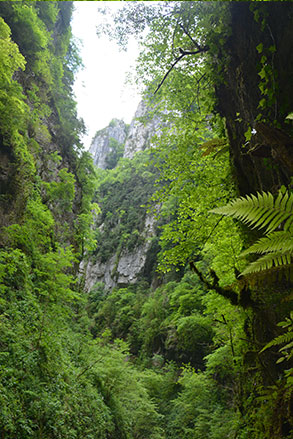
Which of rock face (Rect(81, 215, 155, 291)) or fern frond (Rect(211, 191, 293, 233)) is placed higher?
rock face (Rect(81, 215, 155, 291))

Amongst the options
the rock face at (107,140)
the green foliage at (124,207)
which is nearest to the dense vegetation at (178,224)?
the green foliage at (124,207)

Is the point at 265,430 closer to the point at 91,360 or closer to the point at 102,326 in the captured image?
the point at 91,360

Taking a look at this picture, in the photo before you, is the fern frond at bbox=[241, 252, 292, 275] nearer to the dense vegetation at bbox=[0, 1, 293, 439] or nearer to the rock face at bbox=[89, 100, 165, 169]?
the dense vegetation at bbox=[0, 1, 293, 439]

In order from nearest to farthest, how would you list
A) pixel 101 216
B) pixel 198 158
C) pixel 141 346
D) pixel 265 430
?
pixel 265 430 < pixel 198 158 < pixel 141 346 < pixel 101 216

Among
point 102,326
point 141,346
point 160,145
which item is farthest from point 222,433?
point 102,326

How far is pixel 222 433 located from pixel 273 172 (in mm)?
6673

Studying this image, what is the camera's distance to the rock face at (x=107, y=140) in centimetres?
5944

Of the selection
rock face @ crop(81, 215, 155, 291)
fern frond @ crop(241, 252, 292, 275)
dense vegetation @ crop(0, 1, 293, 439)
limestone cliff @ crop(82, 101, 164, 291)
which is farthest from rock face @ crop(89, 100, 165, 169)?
fern frond @ crop(241, 252, 292, 275)

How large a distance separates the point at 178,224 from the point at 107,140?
61.2m

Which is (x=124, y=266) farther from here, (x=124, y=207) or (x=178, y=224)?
(x=178, y=224)

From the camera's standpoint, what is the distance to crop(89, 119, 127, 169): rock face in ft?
195

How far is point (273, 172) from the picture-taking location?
2754 millimetres

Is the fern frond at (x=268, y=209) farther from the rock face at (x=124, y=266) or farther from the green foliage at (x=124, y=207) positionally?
the green foliage at (x=124, y=207)

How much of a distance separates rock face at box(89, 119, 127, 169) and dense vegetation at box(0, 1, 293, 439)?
45.7m
